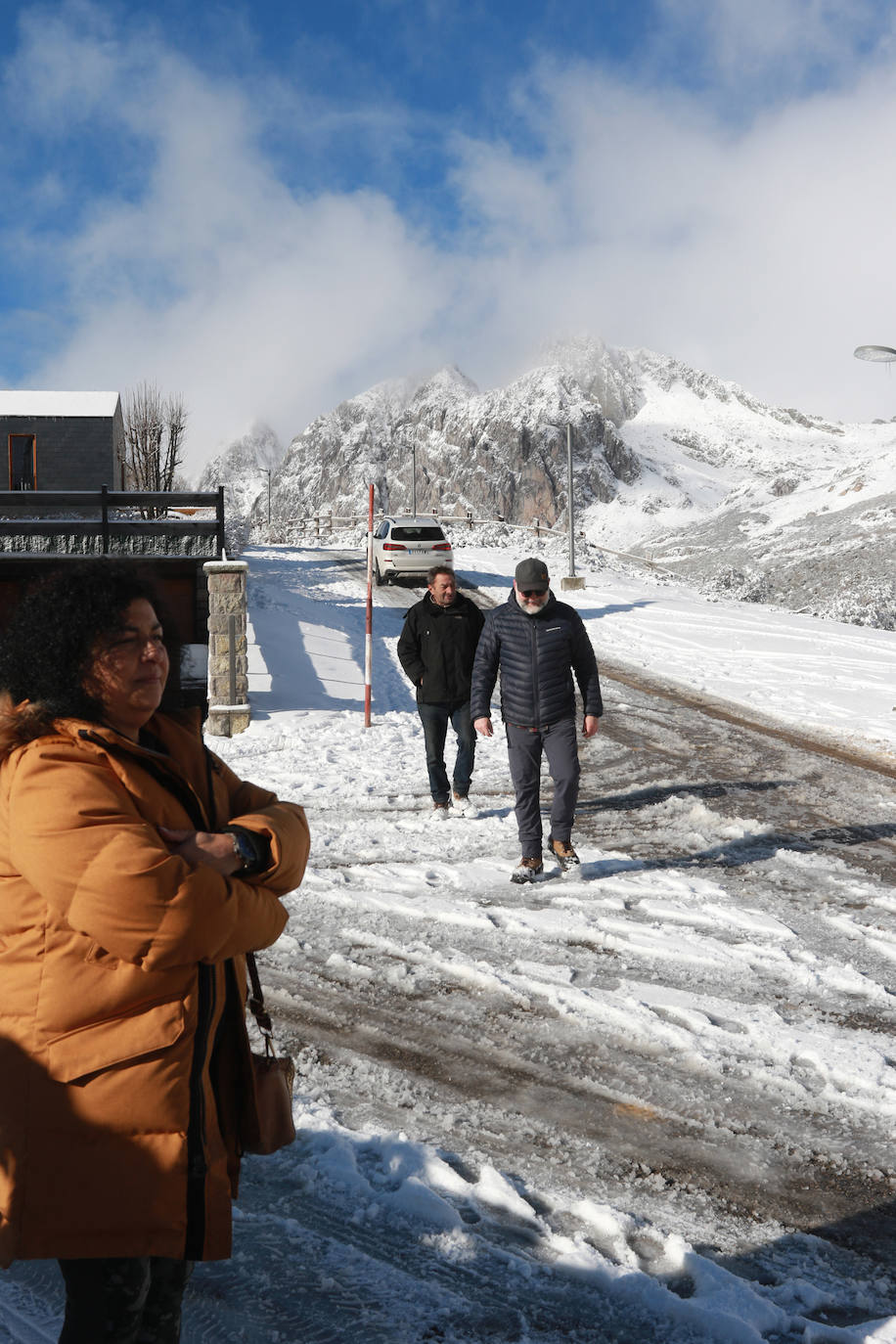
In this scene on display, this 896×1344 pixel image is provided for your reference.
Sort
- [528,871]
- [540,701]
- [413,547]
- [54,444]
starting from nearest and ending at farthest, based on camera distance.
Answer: [528,871], [540,701], [413,547], [54,444]

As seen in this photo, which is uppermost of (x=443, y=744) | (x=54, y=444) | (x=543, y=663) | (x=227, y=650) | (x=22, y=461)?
(x=54, y=444)

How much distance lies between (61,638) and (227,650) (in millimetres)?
9613

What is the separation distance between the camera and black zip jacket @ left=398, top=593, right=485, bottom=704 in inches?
317

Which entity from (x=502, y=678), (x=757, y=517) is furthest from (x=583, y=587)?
(x=757, y=517)

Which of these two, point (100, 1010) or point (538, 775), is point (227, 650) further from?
point (100, 1010)

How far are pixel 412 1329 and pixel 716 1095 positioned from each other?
1594 mm

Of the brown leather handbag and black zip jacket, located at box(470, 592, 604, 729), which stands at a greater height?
black zip jacket, located at box(470, 592, 604, 729)

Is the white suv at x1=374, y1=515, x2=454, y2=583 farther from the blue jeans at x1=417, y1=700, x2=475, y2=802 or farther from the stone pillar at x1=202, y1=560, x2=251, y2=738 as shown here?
the blue jeans at x1=417, y1=700, x2=475, y2=802

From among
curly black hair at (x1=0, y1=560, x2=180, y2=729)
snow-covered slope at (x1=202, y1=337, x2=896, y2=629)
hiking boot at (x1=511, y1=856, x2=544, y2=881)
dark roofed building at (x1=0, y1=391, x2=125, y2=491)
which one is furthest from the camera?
snow-covered slope at (x1=202, y1=337, x2=896, y2=629)

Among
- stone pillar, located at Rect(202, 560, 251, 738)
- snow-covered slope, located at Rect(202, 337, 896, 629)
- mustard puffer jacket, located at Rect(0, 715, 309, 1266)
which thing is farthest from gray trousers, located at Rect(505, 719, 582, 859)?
snow-covered slope, located at Rect(202, 337, 896, 629)

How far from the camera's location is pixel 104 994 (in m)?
1.77

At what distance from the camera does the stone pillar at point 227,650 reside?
36.9ft

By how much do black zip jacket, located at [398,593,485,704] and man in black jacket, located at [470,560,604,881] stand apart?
4.70ft

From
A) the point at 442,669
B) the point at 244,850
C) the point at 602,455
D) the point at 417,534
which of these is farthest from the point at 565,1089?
the point at 602,455
